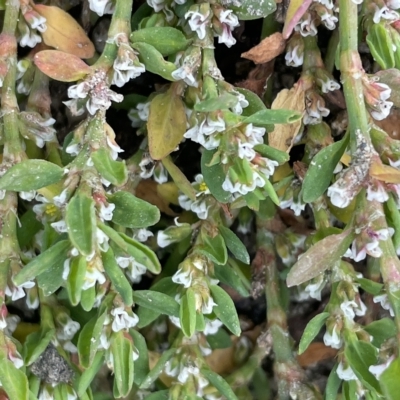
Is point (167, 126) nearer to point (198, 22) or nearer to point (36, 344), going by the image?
point (198, 22)

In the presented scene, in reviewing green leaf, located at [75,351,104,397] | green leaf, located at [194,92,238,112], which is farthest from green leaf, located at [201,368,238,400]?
green leaf, located at [194,92,238,112]

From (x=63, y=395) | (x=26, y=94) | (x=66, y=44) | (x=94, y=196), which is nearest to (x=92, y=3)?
(x=66, y=44)

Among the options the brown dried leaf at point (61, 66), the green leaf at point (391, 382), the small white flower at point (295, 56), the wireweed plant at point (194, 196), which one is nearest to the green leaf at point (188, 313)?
the wireweed plant at point (194, 196)

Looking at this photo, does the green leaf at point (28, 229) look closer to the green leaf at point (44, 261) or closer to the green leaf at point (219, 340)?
the green leaf at point (44, 261)

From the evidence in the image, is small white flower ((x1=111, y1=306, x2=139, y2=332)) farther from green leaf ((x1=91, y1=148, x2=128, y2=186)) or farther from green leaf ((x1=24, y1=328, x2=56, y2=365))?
green leaf ((x1=91, y1=148, x2=128, y2=186))

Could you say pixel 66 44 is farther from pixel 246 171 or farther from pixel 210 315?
pixel 210 315

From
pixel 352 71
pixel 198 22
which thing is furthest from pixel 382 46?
pixel 198 22
